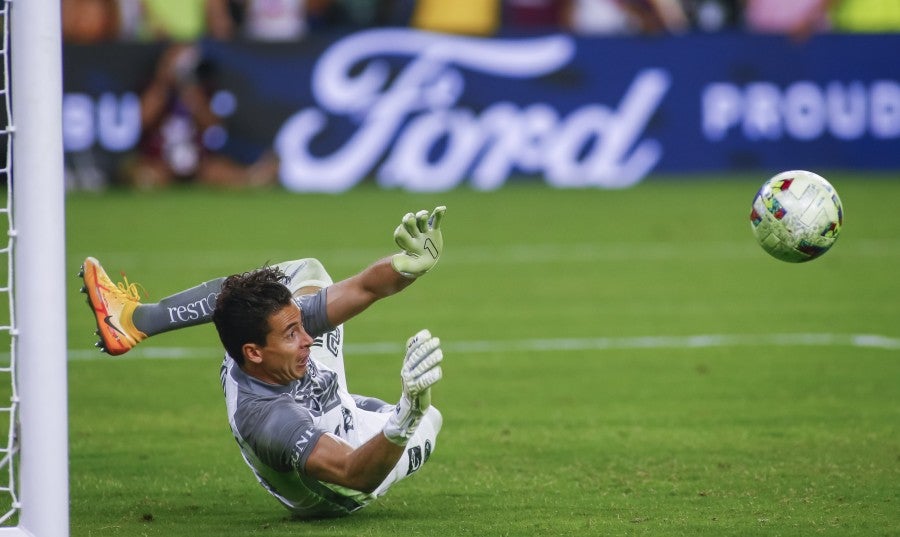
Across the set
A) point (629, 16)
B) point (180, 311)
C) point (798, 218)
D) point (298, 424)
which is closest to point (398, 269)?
point (298, 424)

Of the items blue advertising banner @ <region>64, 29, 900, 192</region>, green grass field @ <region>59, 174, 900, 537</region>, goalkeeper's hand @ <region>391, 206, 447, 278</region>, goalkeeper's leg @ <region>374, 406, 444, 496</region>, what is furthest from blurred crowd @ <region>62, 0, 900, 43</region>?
goalkeeper's hand @ <region>391, 206, 447, 278</region>

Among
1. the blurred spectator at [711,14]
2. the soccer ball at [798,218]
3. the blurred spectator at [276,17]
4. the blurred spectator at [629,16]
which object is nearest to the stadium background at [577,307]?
the soccer ball at [798,218]

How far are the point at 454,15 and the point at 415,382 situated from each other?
16.2 m

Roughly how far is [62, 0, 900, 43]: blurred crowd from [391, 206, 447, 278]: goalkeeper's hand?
15101 millimetres

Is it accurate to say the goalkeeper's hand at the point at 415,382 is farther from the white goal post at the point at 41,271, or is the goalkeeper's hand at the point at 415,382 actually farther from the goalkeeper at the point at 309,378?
the white goal post at the point at 41,271

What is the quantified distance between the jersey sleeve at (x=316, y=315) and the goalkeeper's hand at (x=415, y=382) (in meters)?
0.91

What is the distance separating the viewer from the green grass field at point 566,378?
6.29 m

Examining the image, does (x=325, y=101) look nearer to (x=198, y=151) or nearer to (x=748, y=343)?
(x=198, y=151)

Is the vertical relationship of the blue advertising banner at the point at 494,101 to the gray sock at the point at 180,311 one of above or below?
below

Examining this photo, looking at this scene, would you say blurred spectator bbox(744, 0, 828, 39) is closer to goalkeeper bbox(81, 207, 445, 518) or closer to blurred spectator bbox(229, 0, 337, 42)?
blurred spectator bbox(229, 0, 337, 42)

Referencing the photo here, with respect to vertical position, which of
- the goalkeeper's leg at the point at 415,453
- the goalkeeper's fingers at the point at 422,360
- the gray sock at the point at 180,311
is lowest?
the goalkeeper's leg at the point at 415,453

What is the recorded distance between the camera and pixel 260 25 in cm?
2170

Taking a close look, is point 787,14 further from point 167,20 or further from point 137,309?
point 137,309

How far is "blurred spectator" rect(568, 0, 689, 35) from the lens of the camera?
854 inches
